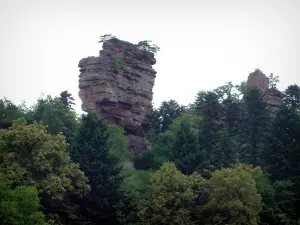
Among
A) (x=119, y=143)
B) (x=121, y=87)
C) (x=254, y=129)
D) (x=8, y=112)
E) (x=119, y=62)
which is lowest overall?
(x=119, y=143)

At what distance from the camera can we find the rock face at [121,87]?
58406mm

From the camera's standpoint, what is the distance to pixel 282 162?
41.1 meters

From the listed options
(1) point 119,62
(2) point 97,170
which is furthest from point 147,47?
(2) point 97,170

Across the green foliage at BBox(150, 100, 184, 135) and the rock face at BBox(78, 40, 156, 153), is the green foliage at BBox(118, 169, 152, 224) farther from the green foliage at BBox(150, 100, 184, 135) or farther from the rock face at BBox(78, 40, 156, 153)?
the green foliage at BBox(150, 100, 184, 135)

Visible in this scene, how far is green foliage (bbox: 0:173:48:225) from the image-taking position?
2647cm

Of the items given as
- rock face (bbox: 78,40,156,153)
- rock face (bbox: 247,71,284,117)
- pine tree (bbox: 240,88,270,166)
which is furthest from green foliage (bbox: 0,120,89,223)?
rock face (bbox: 247,71,284,117)

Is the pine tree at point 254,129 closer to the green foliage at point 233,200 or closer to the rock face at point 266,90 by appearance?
the rock face at point 266,90

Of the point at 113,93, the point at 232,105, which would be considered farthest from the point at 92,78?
the point at 232,105

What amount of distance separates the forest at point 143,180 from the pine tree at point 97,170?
0.27 feet

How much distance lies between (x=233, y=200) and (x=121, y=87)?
31.1m

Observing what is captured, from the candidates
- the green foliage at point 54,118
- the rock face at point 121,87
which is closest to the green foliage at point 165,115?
the rock face at point 121,87

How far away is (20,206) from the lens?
2775 cm

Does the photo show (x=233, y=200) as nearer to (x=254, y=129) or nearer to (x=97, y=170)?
(x=97, y=170)

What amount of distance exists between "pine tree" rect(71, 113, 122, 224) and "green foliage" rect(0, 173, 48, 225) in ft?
26.5
